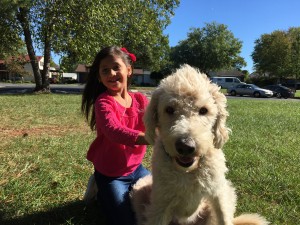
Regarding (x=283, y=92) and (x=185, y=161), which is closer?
(x=185, y=161)

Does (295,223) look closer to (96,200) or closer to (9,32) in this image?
(96,200)

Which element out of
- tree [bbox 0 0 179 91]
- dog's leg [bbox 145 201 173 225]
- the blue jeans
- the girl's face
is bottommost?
the blue jeans

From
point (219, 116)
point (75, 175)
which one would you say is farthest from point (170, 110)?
point (75, 175)

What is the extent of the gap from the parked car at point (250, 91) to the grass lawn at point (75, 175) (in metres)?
26.8

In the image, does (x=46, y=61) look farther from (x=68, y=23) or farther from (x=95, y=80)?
(x=95, y=80)

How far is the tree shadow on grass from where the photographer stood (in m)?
3.36

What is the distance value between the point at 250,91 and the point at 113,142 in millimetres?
33401

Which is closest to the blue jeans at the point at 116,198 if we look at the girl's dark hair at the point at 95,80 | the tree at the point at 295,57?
the girl's dark hair at the point at 95,80

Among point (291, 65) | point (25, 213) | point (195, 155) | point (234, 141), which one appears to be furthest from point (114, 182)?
point (291, 65)

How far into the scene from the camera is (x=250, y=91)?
34.7 meters

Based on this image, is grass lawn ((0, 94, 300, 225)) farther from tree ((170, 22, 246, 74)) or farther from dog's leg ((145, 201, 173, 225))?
tree ((170, 22, 246, 74))

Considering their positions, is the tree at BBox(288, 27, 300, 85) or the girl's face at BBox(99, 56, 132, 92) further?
the tree at BBox(288, 27, 300, 85)

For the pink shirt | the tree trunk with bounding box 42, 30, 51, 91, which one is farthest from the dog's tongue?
the tree trunk with bounding box 42, 30, 51, 91

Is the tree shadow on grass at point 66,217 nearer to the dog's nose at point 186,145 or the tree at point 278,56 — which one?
the dog's nose at point 186,145
